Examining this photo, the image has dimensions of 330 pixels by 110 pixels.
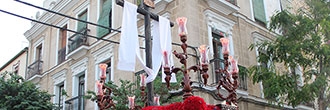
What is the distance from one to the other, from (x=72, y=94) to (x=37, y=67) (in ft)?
11.8

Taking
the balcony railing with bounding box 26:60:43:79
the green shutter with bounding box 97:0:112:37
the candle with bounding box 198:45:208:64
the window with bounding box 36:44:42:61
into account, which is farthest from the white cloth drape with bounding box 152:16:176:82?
the window with bounding box 36:44:42:61

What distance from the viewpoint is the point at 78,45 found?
1411 centimetres

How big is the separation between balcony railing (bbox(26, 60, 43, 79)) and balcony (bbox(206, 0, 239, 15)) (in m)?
8.56

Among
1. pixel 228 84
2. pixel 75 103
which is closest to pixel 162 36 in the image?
pixel 228 84

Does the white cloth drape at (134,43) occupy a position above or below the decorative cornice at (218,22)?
below

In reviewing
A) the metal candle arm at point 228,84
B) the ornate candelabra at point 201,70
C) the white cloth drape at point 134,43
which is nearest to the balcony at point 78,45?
the white cloth drape at point 134,43

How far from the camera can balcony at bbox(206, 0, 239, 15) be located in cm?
1124

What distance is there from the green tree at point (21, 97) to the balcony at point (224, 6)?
18.6ft

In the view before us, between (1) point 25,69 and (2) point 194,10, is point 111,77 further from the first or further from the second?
(1) point 25,69

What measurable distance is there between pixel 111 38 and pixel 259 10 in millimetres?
5135

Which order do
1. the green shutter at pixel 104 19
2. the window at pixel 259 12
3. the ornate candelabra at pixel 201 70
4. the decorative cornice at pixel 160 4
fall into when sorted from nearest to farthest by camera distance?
the ornate candelabra at pixel 201 70 < the decorative cornice at pixel 160 4 < the green shutter at pixel 104 19 < the window at pixel 259 12

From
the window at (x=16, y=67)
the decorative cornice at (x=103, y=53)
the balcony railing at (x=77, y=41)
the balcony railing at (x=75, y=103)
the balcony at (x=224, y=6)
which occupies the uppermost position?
the balcony at (x=224, y=6)

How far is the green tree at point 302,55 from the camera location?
350 inches

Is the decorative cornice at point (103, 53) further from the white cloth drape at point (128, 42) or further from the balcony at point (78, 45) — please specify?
the white cloth drape at point (128, 42)
